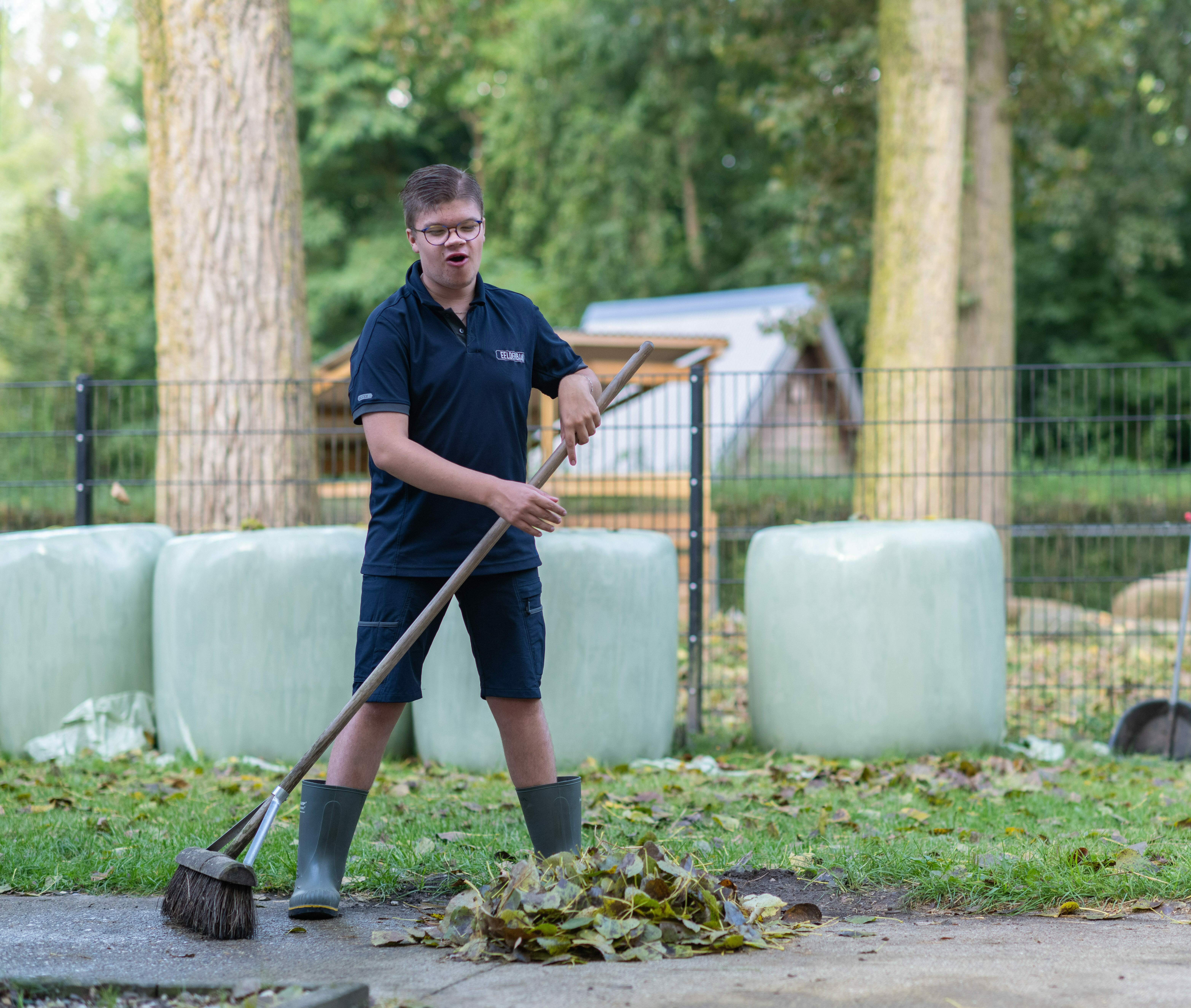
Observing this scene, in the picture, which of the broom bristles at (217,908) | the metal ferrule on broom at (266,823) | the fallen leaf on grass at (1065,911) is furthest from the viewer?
the fallen leaf on grass at (1065,911)

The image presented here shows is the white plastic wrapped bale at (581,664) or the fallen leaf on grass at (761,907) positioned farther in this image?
the white plastic wrapped bale at (581,664)

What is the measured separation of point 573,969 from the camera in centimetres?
242

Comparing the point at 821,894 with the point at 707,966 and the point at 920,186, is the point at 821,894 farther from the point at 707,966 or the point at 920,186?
the point at 920,186

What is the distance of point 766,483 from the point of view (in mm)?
7660

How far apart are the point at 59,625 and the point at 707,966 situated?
3.48 m

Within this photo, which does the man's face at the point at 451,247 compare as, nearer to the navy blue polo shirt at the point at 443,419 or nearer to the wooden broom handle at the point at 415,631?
Result: the navy blue polo shirt at the point at 443,419

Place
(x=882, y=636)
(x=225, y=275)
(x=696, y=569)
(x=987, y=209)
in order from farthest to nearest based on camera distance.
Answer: (x=987, y=209), (x=225, y=275), (x=696, y=569), (x=882, y=636)

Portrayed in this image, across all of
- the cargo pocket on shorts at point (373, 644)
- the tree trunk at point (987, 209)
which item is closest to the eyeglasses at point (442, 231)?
the cargo pocket on shorts at point (373, 644)

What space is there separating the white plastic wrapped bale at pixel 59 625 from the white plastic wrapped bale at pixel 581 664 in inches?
52.2

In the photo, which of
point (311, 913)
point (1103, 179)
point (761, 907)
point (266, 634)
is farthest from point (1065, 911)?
point (1103, 179)

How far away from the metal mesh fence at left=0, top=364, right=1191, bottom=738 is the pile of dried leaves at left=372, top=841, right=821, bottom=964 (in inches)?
86.1

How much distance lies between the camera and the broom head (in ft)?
8.65

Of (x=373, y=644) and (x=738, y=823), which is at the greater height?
(x=373, y=644)

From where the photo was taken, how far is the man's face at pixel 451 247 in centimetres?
279
